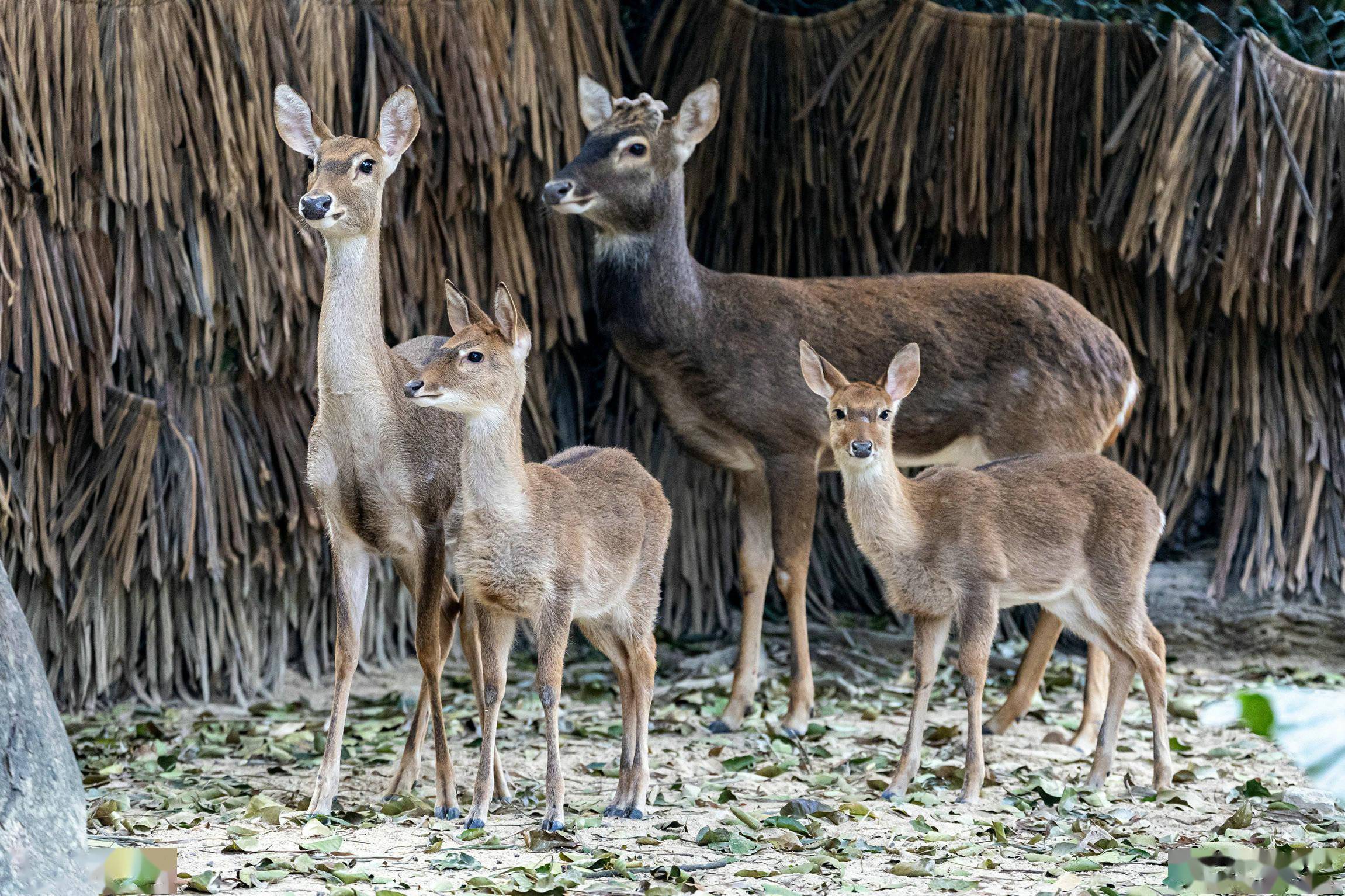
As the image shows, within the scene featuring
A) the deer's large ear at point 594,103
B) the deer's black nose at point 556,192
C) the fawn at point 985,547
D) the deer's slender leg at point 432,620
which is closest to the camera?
the deer's slender leg at point 432,620

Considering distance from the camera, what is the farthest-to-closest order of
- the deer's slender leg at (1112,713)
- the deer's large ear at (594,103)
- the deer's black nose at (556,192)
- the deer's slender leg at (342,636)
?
A: the deer's large ear at (594,103)
the deer's black nose at (556,192)
the deer's slender leg at (1112,713)
the deer's slender leg at (342,636)

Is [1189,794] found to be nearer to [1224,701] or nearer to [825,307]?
[825,307]

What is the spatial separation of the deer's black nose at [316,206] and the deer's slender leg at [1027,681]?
146 inches

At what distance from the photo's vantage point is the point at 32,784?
3885 mm

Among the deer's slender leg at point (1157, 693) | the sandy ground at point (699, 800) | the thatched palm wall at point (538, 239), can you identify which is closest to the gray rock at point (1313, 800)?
the sandy ground at point (699, 800)

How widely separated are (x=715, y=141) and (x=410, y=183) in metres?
1.81

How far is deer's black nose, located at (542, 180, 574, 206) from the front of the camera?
6625 millimetres

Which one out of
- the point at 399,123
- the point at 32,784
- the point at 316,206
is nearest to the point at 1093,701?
the point at 399,123

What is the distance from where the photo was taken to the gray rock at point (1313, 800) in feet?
17.1

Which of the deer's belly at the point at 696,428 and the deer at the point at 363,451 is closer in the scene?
the deer at the point at 363,451

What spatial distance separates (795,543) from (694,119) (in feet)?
6.89

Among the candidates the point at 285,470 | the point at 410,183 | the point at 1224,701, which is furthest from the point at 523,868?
the point at 410,183

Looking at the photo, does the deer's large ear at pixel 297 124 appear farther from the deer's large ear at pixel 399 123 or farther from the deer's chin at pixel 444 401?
the deer's chin at pixel 444 401

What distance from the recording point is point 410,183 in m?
7.64
